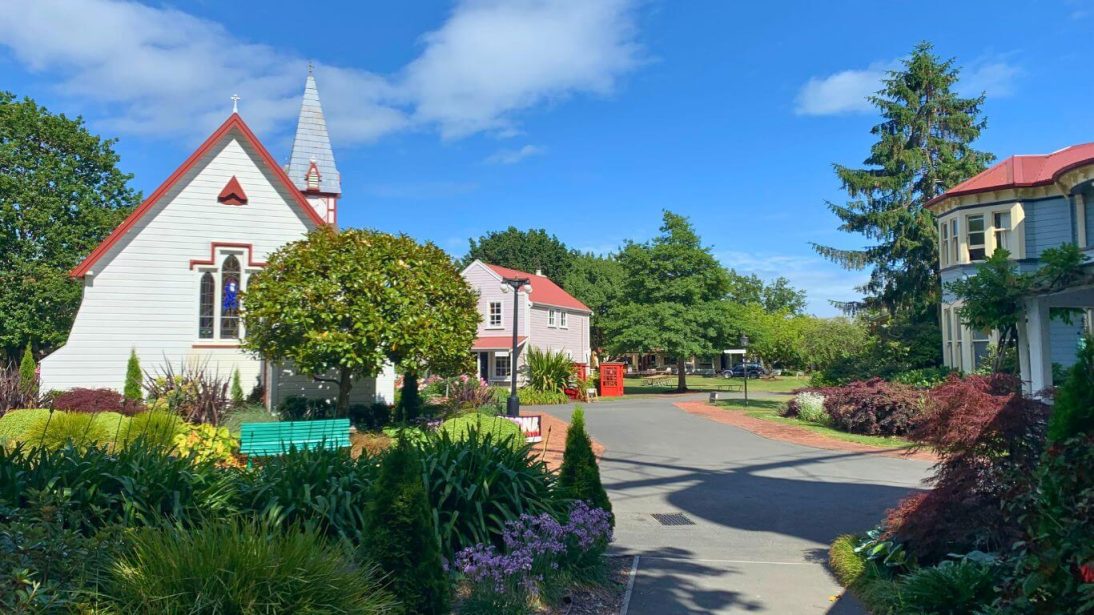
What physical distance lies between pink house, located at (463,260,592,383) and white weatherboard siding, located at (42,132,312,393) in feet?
66.2

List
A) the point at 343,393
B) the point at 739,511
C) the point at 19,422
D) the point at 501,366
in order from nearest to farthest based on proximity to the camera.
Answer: the point at 739,511 < the point at 19,422 < the point at 343,393 < the point at 501,366

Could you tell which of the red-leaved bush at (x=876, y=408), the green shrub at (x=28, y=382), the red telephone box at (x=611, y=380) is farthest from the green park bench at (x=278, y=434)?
the red telephone box at (x=611, y=380)

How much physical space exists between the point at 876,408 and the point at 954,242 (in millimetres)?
9441

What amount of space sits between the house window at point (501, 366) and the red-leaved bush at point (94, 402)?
25.9 m

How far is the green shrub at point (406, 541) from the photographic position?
4.34 meters

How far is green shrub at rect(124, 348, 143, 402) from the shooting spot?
17750mm

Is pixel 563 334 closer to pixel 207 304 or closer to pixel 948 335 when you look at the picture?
pixel 948 335

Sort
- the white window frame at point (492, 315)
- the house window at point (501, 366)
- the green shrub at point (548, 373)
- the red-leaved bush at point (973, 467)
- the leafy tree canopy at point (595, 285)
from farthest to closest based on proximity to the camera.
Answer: the leafy tree canopy at point (595, 285), the white window frame at point (492, 315), the house window at point (501, 366), the green shrub at point (548, 373), the red-leaved bush at point (973, 467)

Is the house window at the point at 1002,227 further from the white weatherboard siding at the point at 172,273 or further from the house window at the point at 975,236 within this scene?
the white weatherboard siding at the point at 172,273

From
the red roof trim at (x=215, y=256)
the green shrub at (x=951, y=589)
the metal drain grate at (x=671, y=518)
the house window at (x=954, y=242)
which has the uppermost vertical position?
the house window at (x=954, y=242)

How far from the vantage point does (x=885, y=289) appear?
1305 inches

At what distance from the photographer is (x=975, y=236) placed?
24.6 metres

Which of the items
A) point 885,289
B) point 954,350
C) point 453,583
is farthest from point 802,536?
point 885,289

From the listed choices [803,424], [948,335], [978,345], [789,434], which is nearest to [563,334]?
[948,335]
